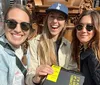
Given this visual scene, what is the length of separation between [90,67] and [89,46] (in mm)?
221

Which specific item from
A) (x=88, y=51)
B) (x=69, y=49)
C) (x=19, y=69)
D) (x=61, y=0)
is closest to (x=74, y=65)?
(x=69, y=49)

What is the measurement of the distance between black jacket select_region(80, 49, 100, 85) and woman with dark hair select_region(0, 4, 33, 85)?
556 millimetres

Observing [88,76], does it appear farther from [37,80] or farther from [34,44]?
[34,44]

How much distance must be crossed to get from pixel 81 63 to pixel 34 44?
0.54 metres

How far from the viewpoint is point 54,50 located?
96.2 inches

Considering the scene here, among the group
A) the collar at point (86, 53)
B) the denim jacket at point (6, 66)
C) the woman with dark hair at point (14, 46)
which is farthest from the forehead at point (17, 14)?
the collar at point (86, 53)

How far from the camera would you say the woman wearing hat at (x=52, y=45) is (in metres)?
2.36

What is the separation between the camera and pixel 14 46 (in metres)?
2.17

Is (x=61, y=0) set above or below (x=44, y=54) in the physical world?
above

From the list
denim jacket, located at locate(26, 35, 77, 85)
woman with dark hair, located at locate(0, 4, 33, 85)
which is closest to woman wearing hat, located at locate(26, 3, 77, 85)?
denim jacket, located at locate(26, 35, 77, 85)

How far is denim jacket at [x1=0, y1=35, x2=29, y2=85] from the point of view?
1.97m

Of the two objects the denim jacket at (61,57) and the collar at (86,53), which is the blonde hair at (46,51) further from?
the collar at (86,53)

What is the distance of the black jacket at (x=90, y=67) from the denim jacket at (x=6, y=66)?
624mm

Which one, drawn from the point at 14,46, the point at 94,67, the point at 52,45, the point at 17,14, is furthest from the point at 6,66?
the point at 94,67
